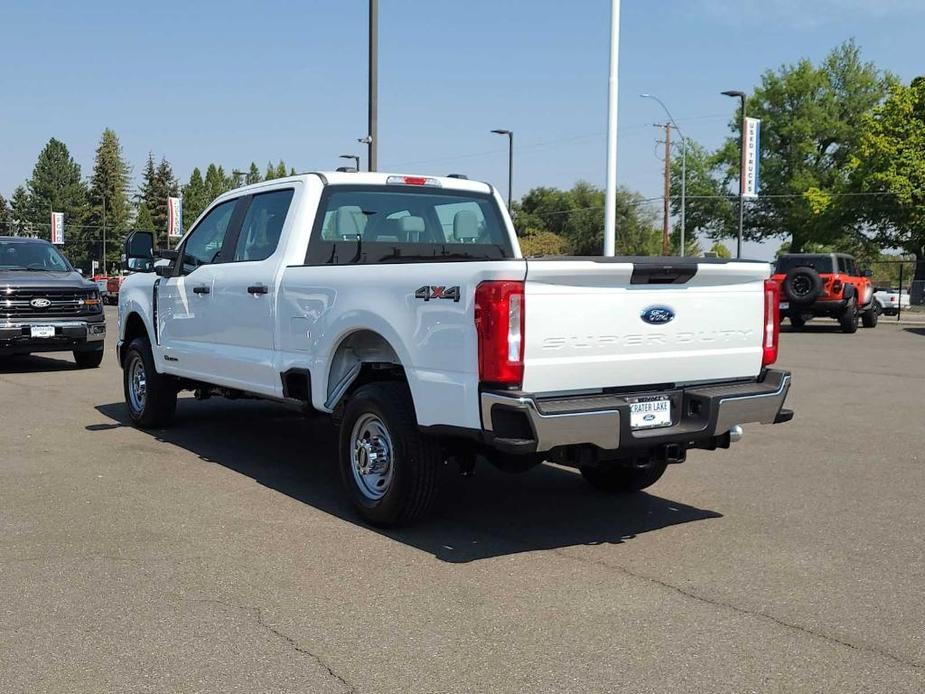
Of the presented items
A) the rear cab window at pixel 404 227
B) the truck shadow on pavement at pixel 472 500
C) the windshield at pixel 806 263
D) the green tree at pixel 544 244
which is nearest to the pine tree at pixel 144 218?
the green tree at pixel 544 244

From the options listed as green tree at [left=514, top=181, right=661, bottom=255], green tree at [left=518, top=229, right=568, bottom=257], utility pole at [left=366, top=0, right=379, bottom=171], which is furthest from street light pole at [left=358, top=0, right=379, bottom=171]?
green tree at [left=514, top=181, right=661, bottom=255]

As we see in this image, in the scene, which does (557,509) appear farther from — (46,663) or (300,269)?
(46,663)

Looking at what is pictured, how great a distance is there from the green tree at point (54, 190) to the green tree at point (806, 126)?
8875 cm

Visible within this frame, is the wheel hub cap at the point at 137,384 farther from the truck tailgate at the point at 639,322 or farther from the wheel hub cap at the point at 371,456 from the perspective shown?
the truck tailgate at the point at 639,322

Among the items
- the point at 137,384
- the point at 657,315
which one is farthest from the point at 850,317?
the point at 657,315

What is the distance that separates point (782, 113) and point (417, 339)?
6614cm

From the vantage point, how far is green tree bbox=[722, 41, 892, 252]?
6391cm

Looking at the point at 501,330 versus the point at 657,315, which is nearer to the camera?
the point at 501,330

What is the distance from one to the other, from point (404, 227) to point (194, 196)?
364 feet

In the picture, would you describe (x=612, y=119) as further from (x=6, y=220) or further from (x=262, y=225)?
(x=6, y=220)

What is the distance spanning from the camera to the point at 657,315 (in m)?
5.24

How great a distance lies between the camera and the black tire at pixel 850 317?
947 inches

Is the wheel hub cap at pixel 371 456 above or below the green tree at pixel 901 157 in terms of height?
below

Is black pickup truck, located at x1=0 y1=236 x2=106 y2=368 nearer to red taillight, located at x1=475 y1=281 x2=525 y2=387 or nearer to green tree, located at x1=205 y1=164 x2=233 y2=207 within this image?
red taillight, located at x1=475 y1=281 x2=525 y2=387
